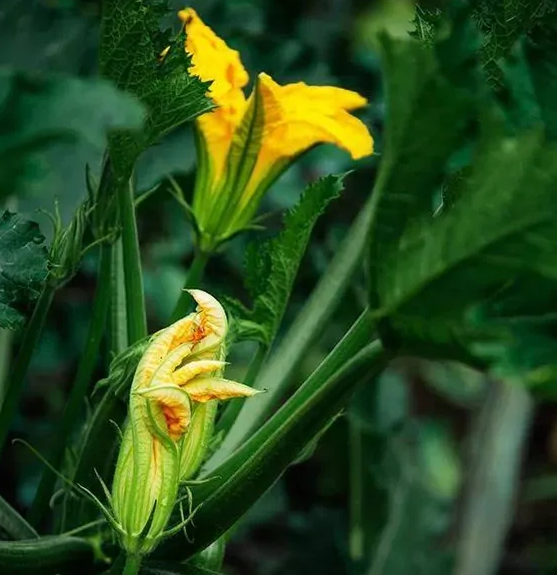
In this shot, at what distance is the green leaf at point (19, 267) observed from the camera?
0.52 meters

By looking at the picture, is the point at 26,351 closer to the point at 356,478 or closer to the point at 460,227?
the point at 460,227

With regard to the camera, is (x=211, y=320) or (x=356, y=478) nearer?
(x=211, y=320)

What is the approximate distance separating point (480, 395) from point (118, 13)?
1230 mm

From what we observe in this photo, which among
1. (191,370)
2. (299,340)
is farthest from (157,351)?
(299,340)

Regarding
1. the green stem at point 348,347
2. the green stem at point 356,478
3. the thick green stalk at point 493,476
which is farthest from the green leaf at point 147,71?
the thick green stalk at point 493,476

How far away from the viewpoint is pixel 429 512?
1.25 m

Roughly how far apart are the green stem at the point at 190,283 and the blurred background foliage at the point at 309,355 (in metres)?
0.24

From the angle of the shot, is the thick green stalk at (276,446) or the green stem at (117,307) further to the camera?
the green stem at (117,307)

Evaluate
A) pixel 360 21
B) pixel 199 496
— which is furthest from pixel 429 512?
pixel 360 21

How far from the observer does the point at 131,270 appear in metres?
0.60

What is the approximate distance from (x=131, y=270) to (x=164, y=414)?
0.14 metres

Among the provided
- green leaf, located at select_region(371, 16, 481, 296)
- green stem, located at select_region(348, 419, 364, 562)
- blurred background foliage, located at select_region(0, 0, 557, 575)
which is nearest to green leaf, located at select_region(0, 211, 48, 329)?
green leaf, located at select_region(371, 16, 481, 296)

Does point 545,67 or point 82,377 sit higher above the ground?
point 545,67

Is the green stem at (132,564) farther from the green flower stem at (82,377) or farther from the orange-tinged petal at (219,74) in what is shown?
the orange-tinged petal at (219,74)
